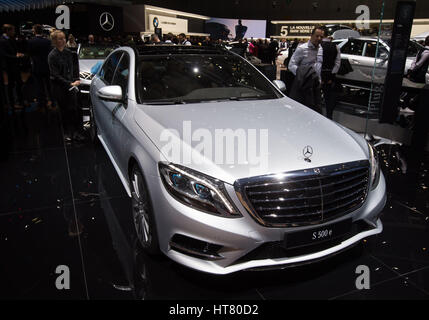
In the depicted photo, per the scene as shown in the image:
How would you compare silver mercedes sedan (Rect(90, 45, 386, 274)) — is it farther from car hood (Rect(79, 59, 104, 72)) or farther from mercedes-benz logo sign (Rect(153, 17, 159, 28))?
mercedes-benz logo sign (Rect(153, 17, 159, 28))

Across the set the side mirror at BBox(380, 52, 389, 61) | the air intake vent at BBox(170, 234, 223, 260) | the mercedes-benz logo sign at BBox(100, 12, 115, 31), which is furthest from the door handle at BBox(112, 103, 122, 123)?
the mercedes-benz logo sign at BBox(100, 12, 115, 31)

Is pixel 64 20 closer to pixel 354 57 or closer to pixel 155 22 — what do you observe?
pixel 155 22

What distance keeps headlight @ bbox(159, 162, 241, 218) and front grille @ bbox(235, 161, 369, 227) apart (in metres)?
0.09

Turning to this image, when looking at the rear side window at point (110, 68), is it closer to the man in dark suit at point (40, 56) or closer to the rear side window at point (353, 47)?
the man in dark suit at point (40, 56)

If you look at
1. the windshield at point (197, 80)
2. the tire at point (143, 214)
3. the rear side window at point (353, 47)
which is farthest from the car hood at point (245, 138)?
the rear side window at point (353, 47)

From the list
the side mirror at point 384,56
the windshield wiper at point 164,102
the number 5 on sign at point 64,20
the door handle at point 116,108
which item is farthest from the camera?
the number 5 on sign at point 64,20

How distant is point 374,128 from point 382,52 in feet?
4.08

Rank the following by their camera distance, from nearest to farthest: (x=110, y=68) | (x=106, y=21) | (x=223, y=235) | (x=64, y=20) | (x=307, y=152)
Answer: (x=223, y=235)
(x=307, y=152)
(x=110, y=68)
(x=64, y=20)
(x=106, y=21)

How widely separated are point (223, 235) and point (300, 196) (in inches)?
19.5

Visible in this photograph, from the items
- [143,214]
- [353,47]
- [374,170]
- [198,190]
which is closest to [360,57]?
[353,47]

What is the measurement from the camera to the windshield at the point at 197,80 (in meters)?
2.97

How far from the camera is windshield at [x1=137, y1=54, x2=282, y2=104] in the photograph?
2.97 metres

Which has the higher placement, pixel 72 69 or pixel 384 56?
pixel 384 56

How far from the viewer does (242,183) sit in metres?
1.91
